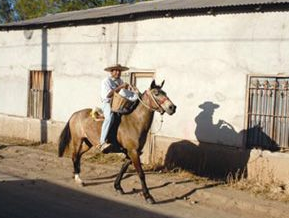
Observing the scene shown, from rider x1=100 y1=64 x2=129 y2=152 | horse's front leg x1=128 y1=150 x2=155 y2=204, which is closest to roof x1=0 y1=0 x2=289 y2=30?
rider x1=100 y1=64 x2=129 y2=152

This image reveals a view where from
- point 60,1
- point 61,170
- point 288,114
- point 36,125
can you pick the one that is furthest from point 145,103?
point 60,1

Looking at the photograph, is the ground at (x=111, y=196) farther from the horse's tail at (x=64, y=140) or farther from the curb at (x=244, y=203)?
the horse's tail at (x=64, y=140)

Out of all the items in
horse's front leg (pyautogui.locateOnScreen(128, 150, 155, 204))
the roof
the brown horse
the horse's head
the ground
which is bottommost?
the ground

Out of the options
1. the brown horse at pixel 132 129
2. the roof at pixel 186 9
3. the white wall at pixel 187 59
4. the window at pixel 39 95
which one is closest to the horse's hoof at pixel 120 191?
the brown horse at pixel 132 129

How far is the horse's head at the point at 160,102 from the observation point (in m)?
9.30

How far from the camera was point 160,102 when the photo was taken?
9.42 m

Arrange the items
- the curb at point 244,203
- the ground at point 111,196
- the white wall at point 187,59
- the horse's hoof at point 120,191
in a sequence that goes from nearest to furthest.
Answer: the ground at point 111,196 < the curb at point 244,203 < the horse's hoof at point 120,191 < the white wall at point 187,59

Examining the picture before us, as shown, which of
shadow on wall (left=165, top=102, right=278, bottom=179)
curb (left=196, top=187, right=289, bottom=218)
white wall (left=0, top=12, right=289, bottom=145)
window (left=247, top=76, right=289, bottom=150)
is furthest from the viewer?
shadow on wall (left=165, top=102, right=278, bottom=179)

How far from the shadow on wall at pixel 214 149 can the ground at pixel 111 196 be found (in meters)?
0.52

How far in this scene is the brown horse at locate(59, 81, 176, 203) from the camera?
9.48 m

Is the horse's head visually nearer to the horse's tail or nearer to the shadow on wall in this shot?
the shadow on wall

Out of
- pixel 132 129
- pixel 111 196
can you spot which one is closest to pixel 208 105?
pixel 132 129

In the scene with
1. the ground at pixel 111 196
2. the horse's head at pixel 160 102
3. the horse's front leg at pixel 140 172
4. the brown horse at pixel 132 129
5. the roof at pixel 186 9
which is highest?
the roof at pixel 186 9

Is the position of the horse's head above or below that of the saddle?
above
